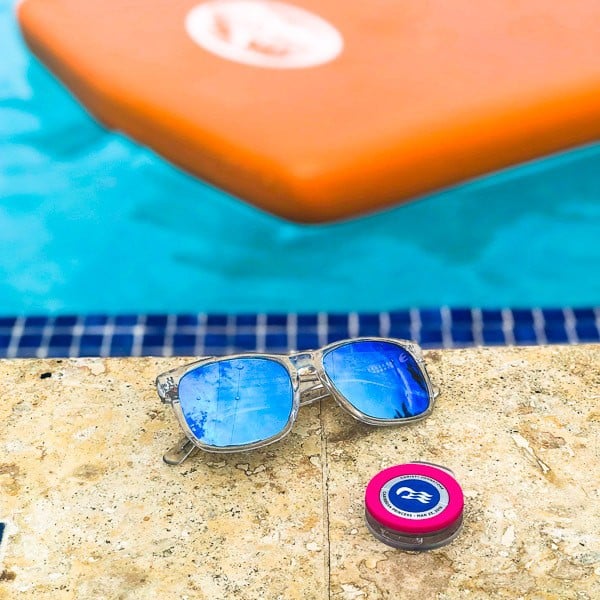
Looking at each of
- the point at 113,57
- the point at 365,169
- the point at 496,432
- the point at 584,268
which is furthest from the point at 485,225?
the point at 496,432

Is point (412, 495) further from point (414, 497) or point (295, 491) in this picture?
point (295, 491)

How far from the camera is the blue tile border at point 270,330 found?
7.67 ft

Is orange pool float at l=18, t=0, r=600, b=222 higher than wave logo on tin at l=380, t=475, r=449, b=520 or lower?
lower

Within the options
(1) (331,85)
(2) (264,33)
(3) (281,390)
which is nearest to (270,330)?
(1) (331,85)

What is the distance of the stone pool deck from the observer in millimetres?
1127

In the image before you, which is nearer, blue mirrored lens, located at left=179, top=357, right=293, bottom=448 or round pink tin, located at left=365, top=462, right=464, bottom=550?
round pink tin, located at left=365, top=462, right=464, bottom=550

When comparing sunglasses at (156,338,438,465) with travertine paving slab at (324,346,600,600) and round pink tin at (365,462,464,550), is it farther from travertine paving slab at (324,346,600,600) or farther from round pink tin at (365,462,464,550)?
round pink tin at (365,462,464,550)

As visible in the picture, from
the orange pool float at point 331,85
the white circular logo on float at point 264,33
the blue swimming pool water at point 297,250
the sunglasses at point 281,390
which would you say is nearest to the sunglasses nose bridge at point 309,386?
the sunglasses at point 281,390

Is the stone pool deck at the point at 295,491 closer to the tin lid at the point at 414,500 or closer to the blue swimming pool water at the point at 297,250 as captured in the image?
the tin lid at the point at 414,500

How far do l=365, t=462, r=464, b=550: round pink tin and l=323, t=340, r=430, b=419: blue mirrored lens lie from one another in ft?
0.64

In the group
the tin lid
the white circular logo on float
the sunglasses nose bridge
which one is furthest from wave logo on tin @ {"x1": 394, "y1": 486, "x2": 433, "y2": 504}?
the white circular logo on float

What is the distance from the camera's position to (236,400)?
1341 mm

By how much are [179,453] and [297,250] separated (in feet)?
4.91

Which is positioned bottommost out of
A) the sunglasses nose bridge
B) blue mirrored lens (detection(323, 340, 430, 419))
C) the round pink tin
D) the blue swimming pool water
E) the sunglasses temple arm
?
the blue swimming pool water
